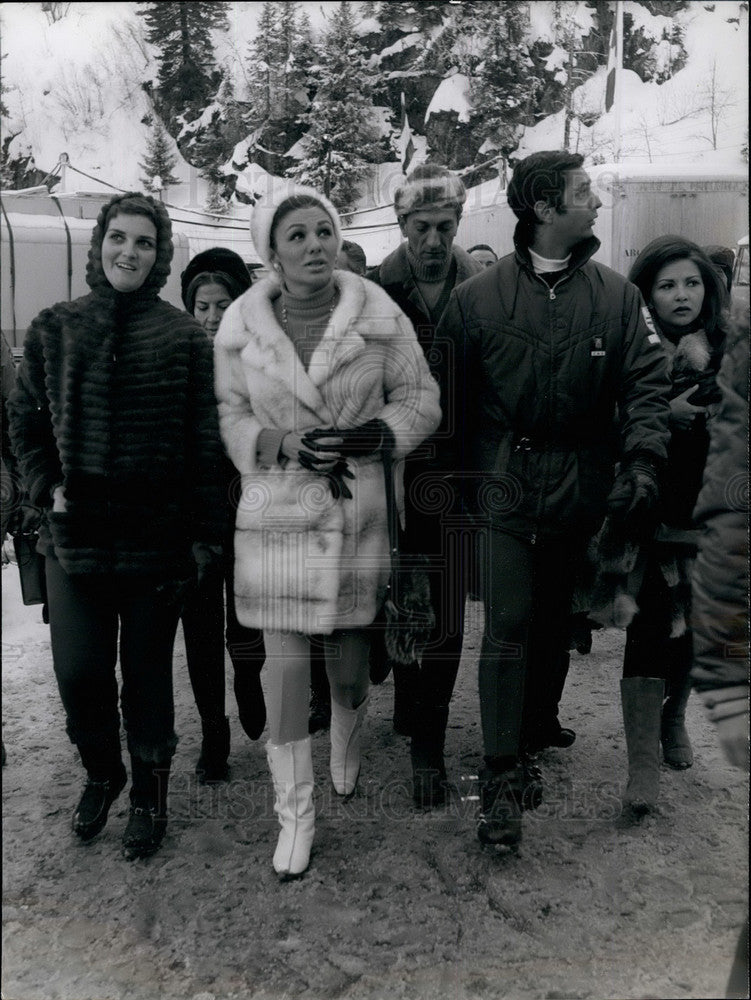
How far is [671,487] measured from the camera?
10.2 feet

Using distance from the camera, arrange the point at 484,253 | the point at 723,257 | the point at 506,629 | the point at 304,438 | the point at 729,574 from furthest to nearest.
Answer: the point at 723,257 < the point at 484,253 < the point at 506,629 < the point at 304,438 < the point at 729,574

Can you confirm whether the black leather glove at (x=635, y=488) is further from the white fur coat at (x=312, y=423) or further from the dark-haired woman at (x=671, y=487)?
the white fur coat at (x=312, y=423)

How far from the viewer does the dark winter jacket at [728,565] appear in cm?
178

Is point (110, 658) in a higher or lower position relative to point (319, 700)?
higher

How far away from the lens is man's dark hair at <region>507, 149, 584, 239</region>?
2.85m

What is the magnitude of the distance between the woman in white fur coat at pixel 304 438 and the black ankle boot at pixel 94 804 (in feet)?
1.81

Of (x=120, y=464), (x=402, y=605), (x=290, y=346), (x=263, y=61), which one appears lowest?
(x=402, y=605)

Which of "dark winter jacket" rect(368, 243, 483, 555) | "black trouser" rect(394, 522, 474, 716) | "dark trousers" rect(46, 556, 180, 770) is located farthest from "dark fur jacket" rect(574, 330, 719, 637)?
"dark trousers" rect(46, 556, 180, 770)

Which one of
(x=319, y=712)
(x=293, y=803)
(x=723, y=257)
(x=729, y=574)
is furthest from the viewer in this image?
(x=723, y=257)

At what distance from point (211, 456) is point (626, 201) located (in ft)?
8.21

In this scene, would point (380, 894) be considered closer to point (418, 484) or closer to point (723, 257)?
point (418, 484)

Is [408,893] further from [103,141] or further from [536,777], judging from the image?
[103,141]

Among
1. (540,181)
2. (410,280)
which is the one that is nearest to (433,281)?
(410,280)

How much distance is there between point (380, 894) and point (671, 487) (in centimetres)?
151
